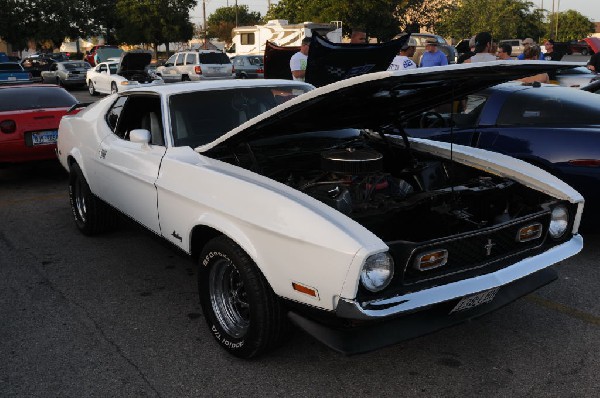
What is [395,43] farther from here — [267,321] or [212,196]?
[267,321]

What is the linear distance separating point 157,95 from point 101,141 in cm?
87

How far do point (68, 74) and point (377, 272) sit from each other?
26473 mm

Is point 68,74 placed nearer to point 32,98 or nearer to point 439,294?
point 32,98

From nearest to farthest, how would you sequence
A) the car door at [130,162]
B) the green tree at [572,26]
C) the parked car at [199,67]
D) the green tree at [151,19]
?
the car door at [130,162] < the parked car at [199,67] < the green tree at [151,19] < the green tree at [572,26]

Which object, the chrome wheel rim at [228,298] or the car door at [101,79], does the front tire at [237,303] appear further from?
the car door at [101,79]

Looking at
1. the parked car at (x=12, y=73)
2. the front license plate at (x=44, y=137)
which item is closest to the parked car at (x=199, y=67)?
the parked car at (x=12, y=73)

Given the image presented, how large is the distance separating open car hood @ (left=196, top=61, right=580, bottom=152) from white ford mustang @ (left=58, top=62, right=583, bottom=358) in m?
0.01

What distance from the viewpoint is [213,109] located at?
4.14 meters

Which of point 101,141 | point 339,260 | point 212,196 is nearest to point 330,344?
point 339,260

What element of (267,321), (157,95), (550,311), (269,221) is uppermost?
(157,95)

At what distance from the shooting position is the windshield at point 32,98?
7438 millimetres

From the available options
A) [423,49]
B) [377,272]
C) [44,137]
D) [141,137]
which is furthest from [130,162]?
[423,49]

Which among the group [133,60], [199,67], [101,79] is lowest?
[101,79]

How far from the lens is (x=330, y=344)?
2539 millimetres
